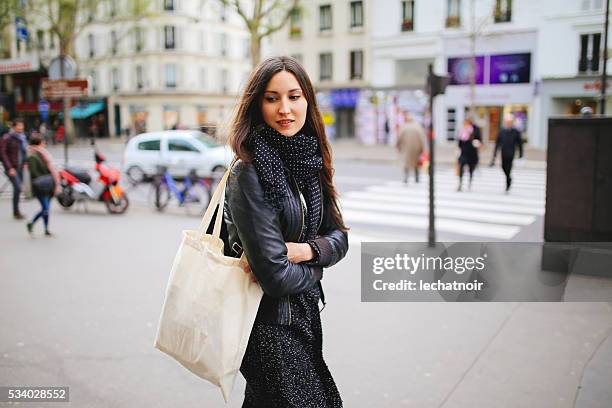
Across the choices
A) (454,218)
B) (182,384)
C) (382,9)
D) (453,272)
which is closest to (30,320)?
(182,384)

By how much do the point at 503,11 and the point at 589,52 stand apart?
4.38 m

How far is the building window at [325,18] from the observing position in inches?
1463

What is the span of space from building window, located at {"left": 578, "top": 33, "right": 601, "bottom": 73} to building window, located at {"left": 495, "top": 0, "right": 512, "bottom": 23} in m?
3.45

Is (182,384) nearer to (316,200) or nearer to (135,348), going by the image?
(135,348)

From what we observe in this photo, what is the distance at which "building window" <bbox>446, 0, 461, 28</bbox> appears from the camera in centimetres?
2923

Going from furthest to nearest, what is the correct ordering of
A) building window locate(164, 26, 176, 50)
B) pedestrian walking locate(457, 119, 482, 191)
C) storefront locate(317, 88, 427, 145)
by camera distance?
building window locate(164, 26, 176, 50) < storefront locate(317, 88, 427, 145) < pedestrian walking locate(457, 119, 482, 191)

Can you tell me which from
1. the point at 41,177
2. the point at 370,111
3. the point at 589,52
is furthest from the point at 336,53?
the point at 41,177

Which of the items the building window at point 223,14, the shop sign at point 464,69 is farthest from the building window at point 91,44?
the shop sign at point 464,69

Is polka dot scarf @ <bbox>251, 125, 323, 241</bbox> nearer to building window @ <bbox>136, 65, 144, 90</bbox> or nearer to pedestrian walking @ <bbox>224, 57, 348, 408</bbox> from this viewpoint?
pedestrian walking @ <bbox>224, 57, 348, 408</bbox>

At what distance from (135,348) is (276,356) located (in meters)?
2.59

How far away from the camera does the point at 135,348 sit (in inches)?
172

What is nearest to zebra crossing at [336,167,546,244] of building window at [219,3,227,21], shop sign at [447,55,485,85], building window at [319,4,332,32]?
shop sign at [447,55,485,85]

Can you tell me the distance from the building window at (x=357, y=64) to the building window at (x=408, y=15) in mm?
4251
